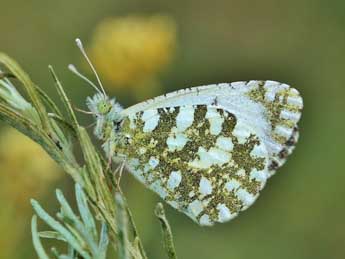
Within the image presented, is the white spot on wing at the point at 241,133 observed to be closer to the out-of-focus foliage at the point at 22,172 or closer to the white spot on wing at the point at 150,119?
the white spot on wing at the point at 150,119

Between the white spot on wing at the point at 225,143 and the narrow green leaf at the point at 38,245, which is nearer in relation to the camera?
the narrow green leaf at the point at 38,245

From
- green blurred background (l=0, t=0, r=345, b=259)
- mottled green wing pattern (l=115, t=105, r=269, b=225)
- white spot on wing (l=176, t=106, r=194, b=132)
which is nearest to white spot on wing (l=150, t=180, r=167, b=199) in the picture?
mottled green wing pattern (l=115, t=105, r=269, b=225)

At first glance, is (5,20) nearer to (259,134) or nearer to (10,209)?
(10,209)

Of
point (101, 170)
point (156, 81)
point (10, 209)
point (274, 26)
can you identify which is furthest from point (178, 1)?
point (101, 170)

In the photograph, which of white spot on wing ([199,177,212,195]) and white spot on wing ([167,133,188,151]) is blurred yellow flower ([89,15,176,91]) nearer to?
white spot on wing ([167,133,188,151])

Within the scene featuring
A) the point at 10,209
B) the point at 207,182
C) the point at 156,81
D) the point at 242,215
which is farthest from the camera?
the point at 242,215

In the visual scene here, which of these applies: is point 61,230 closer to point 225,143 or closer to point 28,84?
point 28,84

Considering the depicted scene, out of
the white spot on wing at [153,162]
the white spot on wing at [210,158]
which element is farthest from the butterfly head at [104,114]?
the white spot on wing at [210,158]
